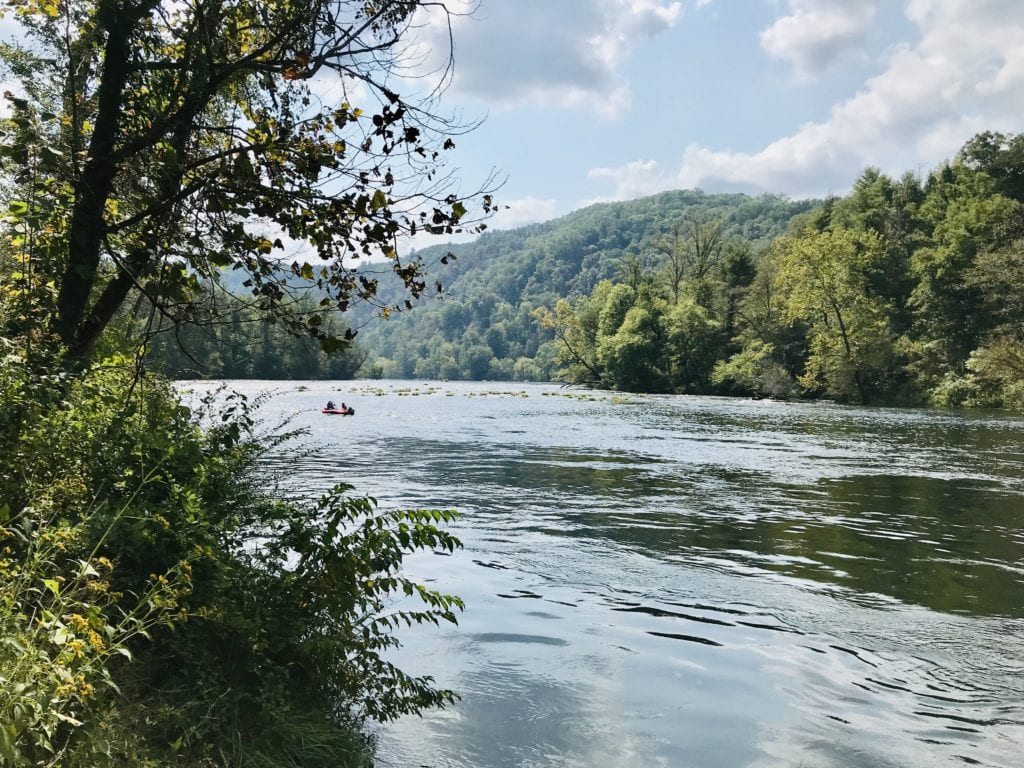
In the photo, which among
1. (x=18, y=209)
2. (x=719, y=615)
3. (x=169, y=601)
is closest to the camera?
(x=169, y=601)

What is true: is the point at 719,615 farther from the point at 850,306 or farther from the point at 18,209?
the point at 850,306

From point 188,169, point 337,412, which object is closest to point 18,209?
point 188,169

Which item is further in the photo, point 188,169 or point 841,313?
point 841,313

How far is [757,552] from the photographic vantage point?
35.5ft

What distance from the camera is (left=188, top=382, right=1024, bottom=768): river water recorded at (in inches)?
205

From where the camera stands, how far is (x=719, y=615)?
26.3 ft

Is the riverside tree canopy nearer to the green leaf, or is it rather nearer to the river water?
the green leaf

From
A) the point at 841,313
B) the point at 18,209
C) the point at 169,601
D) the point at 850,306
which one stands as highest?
the point at 850,306

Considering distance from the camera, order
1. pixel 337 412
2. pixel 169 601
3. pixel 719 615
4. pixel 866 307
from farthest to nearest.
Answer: pixel 866 307
pixel 337 412
pixel 719 615
pixel 169 601

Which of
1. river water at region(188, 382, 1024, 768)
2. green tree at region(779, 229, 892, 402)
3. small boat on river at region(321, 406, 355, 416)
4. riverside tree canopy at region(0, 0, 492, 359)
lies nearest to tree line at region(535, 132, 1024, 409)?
green tree at region(779, 229, 892, 402)

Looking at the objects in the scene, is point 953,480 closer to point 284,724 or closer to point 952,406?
point 284,724

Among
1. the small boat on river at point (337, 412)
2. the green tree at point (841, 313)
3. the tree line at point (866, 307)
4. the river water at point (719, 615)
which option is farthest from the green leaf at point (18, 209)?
the green tree at point (841, 313)

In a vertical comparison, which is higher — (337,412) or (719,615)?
(337,412)

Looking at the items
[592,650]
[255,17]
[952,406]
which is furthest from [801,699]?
[952,406]
